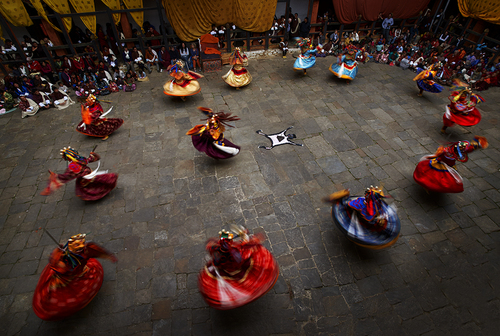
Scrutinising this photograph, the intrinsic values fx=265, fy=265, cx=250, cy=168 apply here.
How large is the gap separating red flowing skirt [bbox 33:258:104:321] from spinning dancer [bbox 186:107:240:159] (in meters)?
3.42

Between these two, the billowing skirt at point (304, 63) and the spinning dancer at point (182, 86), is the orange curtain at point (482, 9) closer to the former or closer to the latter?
the billowing skirt at point (304, 63)

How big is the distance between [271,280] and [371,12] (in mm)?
13623

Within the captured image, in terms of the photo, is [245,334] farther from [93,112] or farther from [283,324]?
[93,112]

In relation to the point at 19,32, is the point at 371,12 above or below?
above

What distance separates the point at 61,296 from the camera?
153 inches

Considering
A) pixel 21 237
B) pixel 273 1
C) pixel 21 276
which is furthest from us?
pixel 273 1

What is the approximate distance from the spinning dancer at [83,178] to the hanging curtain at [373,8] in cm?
1214

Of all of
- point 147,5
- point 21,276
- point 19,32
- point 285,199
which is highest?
point 147,5

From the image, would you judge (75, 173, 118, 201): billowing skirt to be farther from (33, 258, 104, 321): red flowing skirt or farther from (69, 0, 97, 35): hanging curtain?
(69, 0, 97, 35): hanging curtain

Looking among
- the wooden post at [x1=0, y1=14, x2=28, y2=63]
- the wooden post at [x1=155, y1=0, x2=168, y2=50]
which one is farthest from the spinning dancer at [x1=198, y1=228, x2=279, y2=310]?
the wooden post at [x1=0, y1=14, x2=28, y2=63]

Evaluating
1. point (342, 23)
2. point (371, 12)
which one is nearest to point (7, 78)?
point (342, 23)

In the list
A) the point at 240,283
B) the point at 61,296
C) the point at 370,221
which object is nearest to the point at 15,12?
the point at 61,296

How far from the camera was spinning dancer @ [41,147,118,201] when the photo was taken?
5332 mm

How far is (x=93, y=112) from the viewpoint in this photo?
7.33m
